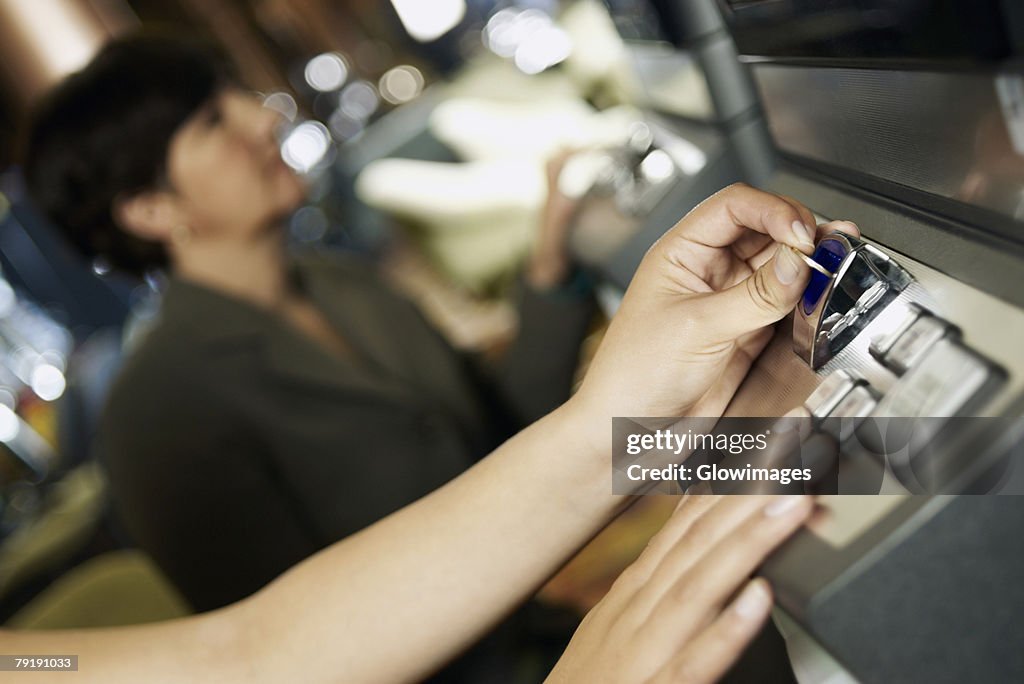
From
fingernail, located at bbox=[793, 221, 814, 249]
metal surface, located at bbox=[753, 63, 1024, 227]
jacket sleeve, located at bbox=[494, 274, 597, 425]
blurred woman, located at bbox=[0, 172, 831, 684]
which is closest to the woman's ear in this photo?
jacket sleeve, located at bbox=[494, 274, 597, 425]

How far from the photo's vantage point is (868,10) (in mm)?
394

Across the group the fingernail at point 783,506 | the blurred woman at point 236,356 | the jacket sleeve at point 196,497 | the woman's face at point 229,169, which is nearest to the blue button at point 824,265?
the fingernail at point 783,506

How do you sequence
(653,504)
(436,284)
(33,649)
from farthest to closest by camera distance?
(436,284) → (33,649) → (653,504)

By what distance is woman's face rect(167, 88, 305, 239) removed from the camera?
1.18m

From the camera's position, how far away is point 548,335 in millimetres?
1077

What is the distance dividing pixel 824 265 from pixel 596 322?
2.13 ft

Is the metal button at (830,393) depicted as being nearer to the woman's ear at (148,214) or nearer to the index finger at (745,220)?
the index finger at (745,220)

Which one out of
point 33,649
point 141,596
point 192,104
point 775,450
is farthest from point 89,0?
point 775,450

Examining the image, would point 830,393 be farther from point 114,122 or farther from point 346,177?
point 346,177

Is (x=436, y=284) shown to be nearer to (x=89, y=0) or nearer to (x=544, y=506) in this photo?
(x=544, y=506)

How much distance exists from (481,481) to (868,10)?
324mm

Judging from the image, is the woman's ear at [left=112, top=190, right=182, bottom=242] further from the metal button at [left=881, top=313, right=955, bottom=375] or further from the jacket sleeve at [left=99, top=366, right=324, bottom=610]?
the metal button at [left=881, top=313, right=955, bottom=375]

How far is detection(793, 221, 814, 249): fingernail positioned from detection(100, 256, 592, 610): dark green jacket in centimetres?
56

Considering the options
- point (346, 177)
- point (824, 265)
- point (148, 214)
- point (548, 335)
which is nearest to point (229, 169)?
point (148, 214)
